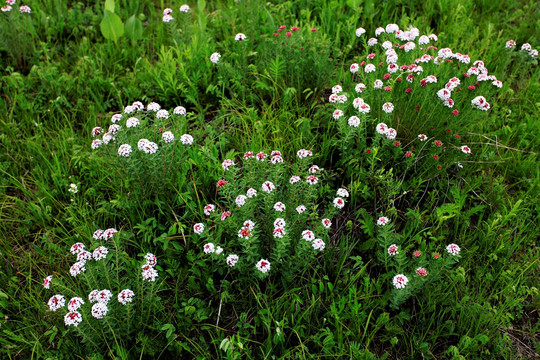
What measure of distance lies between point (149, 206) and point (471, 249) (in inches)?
82.4

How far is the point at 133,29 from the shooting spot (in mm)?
3973

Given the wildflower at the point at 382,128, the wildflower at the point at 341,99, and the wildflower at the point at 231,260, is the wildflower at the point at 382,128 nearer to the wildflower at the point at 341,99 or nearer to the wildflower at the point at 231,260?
the wildflower at the point at 341,99

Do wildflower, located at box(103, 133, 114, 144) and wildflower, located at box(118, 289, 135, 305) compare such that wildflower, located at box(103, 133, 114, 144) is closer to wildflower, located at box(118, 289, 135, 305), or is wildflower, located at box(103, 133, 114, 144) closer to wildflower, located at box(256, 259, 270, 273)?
wildflower, located at box(118, 289, 135, 305)

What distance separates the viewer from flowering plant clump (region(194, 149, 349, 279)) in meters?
2.24

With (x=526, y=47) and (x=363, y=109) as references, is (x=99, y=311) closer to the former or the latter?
(x=363, y=109)

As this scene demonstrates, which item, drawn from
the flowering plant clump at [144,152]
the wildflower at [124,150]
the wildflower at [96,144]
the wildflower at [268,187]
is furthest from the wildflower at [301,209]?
the wildflower at [96,144]

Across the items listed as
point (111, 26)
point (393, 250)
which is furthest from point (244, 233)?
point (111, 26)

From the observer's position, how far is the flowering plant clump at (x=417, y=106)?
2.76m

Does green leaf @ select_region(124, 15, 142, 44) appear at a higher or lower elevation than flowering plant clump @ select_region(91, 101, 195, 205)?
higher

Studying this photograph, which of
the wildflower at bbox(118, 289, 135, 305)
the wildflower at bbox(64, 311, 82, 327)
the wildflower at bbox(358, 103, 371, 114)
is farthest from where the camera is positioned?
the wildflower at bbox(358, 103, 371, 114)

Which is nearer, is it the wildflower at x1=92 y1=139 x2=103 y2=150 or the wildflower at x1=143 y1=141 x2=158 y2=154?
the wildflower at x1=143 y1=141 x2=158 y2=154

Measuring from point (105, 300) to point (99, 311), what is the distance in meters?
0.07

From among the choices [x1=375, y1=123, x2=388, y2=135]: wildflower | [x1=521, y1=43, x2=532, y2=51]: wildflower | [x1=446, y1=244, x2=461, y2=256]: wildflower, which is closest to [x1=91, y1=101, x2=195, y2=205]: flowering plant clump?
[x1=375, y1=123, x2=388, y2=135]: wildflower

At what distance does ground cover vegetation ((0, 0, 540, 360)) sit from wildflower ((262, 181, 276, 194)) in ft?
0.09
